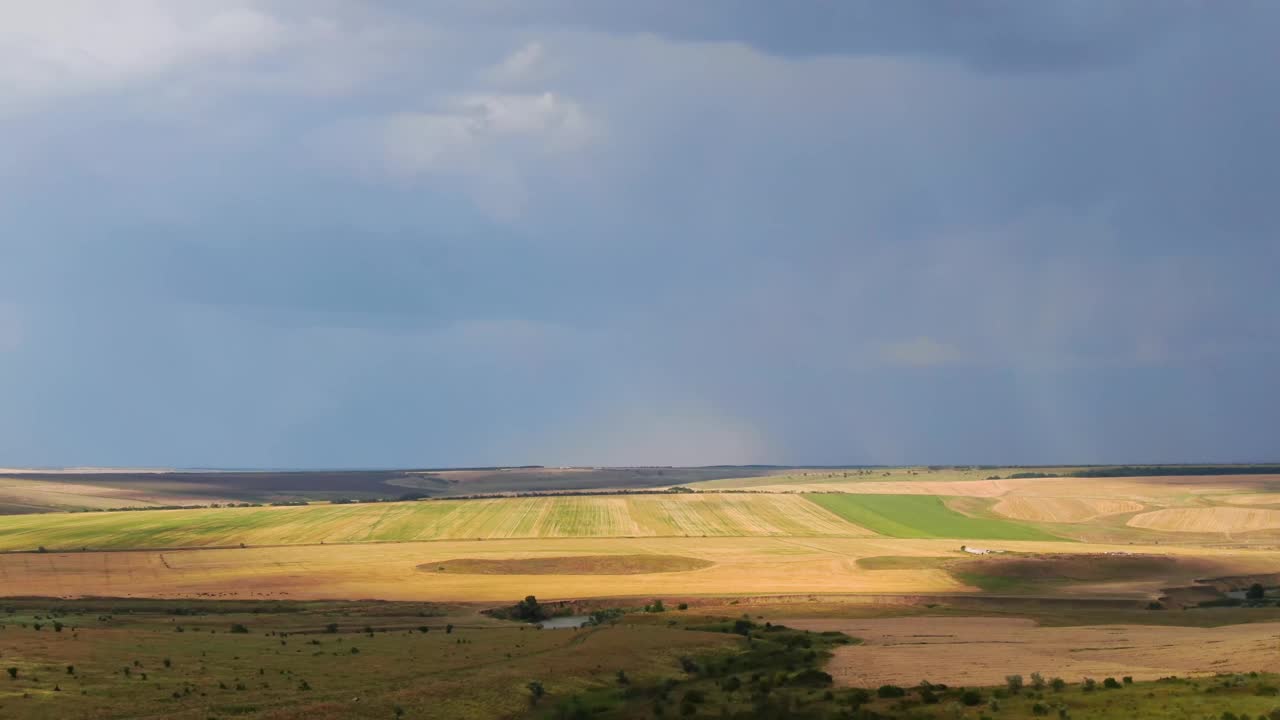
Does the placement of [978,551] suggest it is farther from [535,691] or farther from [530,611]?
[535,691]

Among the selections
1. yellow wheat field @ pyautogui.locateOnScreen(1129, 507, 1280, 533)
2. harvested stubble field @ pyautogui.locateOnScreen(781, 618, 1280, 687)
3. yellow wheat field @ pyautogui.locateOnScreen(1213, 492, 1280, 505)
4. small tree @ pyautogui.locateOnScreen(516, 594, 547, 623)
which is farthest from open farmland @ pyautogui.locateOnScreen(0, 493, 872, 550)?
harvested stubble field @ pyautogui.locateOnScreen(781, 618, 1280, 687)

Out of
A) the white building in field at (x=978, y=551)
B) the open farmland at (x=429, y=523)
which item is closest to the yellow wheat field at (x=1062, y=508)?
the open farmland at (x=429, y=523)

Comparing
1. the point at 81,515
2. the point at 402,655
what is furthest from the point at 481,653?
the point at 81,515

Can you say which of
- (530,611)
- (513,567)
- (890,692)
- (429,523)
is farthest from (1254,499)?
(890,692)

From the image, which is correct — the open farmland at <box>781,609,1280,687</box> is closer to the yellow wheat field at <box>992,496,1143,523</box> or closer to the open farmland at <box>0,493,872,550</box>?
the open farmland at <box>0,493,872,550</box>

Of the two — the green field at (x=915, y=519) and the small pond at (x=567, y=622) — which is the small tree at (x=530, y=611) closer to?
the small pond at (x=567, y=622)
